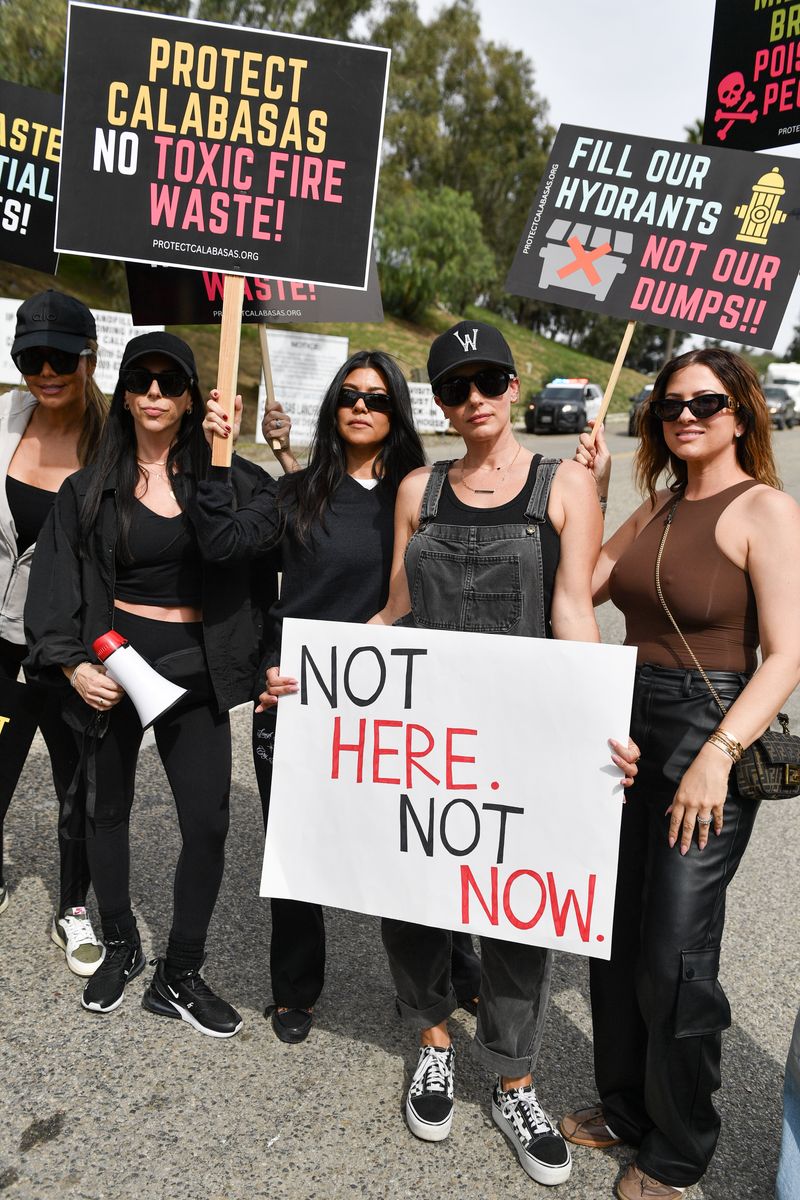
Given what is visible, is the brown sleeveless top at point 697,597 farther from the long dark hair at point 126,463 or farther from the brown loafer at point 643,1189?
the long dark hair at point 126,463

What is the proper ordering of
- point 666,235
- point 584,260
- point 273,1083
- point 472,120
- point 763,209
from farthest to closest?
point 472,120
point 584,260
point 666,235
point 763,209
point 273,1083

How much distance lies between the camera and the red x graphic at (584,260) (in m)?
3.39

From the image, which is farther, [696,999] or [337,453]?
[337,453]

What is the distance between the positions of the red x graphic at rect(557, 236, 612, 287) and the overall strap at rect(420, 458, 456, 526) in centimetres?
115

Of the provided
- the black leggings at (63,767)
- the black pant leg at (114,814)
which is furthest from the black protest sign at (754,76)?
the black leggings at (63,767)

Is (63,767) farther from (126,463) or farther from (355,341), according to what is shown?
(355,341)

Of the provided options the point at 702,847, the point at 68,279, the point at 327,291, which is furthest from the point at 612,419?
the point at 702,847

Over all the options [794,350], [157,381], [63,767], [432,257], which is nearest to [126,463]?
[157,381]

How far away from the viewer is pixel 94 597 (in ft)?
9.81

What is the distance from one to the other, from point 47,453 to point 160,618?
2.80ft

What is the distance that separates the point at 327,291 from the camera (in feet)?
14.4

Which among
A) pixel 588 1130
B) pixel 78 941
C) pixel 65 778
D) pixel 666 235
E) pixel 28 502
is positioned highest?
pixel 666 235

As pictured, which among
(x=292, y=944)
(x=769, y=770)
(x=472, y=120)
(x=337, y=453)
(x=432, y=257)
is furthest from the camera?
(x=472, y=120)

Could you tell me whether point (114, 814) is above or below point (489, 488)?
below
